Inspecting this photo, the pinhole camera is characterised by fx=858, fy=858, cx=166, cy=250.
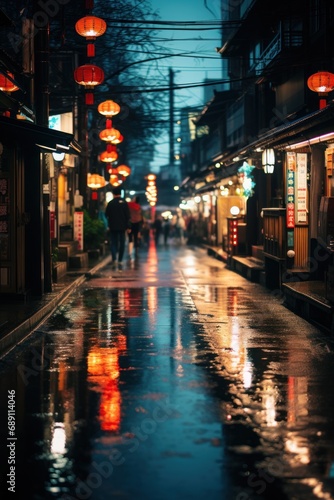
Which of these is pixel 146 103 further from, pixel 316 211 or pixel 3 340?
pixel 3 340

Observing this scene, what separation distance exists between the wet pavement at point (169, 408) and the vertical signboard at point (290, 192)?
3.67 meters

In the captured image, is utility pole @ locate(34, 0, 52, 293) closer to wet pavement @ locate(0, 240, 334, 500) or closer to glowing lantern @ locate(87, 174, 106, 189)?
wet pavement @ locate(0, 240, 334, 500)

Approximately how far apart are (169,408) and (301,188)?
38.3 ft

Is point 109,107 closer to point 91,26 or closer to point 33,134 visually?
point 91,26

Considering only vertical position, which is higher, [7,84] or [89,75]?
[89,75]

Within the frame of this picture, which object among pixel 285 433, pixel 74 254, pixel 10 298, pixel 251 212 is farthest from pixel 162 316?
pixel 251 212

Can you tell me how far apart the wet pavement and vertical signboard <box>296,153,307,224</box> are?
12.7 ft

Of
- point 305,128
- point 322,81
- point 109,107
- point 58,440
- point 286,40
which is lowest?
point 58,440

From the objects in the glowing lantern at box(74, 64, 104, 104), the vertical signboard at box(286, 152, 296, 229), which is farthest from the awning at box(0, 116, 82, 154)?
the vertical signboard at box(286, 152, 296, 229)

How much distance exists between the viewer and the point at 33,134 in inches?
616

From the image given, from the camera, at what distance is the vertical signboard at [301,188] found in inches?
765

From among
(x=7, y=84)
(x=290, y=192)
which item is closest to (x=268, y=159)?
(x=290, y=192)

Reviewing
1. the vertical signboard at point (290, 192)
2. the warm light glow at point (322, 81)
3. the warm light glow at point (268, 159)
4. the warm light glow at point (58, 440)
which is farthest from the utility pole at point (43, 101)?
the warm light glow at point (58, 440)

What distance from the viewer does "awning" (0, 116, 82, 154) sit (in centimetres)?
1480
